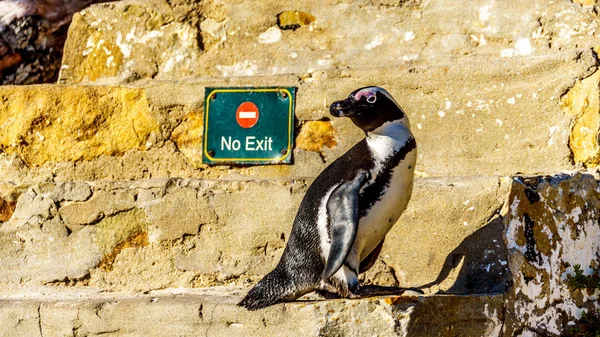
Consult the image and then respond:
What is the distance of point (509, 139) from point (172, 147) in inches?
56.0

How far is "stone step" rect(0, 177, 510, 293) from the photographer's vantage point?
3.89 m

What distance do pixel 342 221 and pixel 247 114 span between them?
3.86 ft

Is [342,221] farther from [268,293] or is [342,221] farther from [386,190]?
[268,293]

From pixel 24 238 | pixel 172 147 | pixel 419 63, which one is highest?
pixel 419 63

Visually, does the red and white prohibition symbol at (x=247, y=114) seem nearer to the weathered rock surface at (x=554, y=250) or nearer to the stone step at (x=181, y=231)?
the stone step at (x=181, y=231)

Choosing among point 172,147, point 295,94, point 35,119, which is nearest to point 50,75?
point 35,119

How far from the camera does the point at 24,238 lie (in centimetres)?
430

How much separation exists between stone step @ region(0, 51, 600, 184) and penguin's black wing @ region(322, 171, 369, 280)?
805 millimetres

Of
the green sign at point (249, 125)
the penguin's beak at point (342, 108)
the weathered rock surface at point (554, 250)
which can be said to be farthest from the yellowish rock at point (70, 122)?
the weathered rock surface at point (554, 250)

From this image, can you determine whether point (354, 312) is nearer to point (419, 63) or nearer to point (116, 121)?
point (419, 63)

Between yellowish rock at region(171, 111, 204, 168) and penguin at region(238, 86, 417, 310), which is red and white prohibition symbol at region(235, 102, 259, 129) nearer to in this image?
yellowish rock at region(171, 111, 204, 168)

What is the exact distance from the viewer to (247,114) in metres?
4.35

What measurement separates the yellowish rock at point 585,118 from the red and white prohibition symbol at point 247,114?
1270 mm

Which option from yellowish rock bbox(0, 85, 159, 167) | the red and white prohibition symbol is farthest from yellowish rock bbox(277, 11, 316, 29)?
yellowish rock bbox(0, 85, 159, 167)
